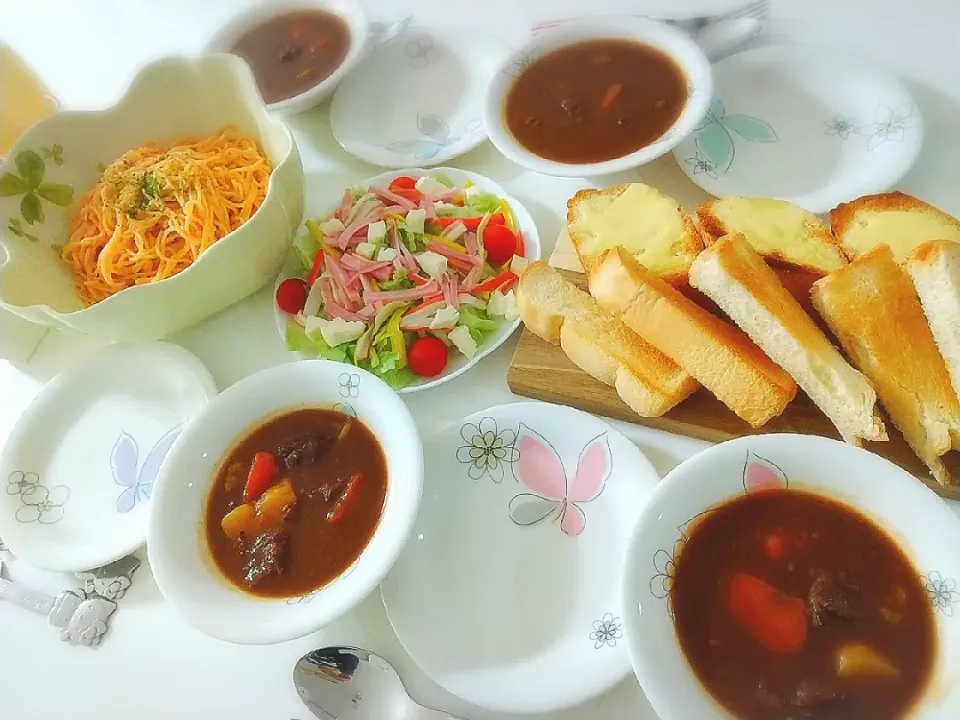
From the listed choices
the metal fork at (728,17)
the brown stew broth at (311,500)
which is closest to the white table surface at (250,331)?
the metal fork at (728,17)

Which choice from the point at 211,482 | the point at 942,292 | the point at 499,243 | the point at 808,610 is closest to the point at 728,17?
the point at 499,243

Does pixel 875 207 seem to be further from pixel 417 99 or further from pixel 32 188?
pixel 32 188

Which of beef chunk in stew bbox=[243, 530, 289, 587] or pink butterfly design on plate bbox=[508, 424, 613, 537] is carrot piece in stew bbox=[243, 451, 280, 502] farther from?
pink butterfly design on plate bbox=[508, 424, 613, 537]

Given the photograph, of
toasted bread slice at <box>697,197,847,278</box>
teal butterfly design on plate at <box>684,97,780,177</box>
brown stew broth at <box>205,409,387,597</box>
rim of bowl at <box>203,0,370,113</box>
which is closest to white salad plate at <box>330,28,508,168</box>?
rim of bowl at <box>203,0,370,113</box>

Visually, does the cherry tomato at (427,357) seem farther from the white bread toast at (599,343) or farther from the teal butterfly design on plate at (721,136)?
the teal butterfly design on plate at (721,136)

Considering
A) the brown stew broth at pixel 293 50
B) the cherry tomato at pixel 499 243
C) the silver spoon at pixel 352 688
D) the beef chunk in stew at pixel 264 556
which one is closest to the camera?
the silver spoon at pixel 352 688

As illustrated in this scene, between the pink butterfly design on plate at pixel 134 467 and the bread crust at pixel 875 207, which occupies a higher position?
the bread crust at pixel 875 207
